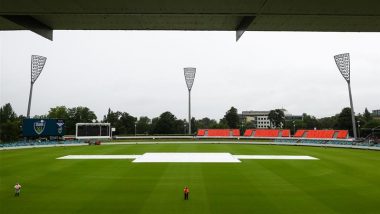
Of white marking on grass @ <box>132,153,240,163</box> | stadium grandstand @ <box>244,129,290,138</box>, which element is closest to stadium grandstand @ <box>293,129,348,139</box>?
stadium grandstand @ <box>244,129,290,138</box>

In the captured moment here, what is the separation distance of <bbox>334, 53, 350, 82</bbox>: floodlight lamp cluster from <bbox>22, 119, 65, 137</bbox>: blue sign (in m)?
50.6

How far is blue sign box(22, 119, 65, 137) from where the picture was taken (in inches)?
2119

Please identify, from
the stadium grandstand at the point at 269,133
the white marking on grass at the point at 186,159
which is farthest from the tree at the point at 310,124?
the white marking on grass at the point at 186,159

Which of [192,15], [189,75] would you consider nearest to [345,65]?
[189,75]

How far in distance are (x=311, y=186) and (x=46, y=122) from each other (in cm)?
4990

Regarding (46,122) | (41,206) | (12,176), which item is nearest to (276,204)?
(41,206)

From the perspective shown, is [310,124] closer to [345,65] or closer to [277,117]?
[277,117]

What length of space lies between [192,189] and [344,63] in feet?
156

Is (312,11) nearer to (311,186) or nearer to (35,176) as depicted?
(311,186)

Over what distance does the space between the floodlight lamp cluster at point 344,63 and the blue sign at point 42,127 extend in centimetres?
5059

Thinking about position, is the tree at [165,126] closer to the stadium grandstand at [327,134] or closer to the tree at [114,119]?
the tree at [114,119]

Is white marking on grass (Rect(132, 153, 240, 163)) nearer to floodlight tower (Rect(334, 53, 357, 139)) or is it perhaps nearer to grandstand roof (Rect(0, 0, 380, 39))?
grandstand roof (Rect(0, 0, 380, 39))

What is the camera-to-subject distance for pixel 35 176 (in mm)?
Answer: 21516

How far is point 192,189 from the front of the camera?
17.0 metres
